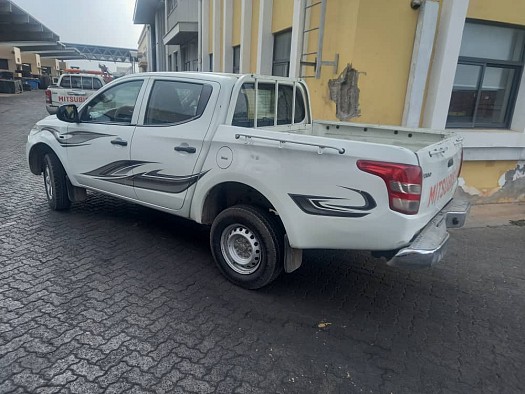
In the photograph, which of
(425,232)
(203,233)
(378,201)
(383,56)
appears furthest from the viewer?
(383,56)

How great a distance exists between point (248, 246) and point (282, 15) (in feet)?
20.9

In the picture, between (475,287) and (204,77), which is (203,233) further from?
(475,287)

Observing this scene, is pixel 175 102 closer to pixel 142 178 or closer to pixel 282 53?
pixel 142 178

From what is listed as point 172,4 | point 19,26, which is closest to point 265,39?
point 172,4

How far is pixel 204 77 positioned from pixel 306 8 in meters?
3.65

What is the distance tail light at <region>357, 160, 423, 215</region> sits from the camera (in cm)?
261

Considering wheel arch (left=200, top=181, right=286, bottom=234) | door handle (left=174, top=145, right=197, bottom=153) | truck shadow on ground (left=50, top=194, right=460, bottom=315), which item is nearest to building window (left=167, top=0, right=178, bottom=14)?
truck shadow on ground (left=50, top=194, right=460, bottom=315)

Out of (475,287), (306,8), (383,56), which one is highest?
(306,8)

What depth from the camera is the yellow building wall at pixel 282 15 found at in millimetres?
7773

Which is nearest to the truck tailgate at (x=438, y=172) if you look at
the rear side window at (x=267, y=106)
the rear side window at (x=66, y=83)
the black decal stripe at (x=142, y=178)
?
the rear side window at (x=267, y=106)

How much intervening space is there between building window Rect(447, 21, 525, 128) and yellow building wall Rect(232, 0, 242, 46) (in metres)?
6.66

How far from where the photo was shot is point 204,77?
378 centimetres

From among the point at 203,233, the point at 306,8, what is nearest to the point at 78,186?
the point at 203,233

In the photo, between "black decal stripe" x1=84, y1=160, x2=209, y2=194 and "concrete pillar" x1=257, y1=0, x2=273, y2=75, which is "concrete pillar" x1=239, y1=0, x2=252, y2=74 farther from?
"black decal stripe" x1=84, y1=160, x2=209, y2=194
